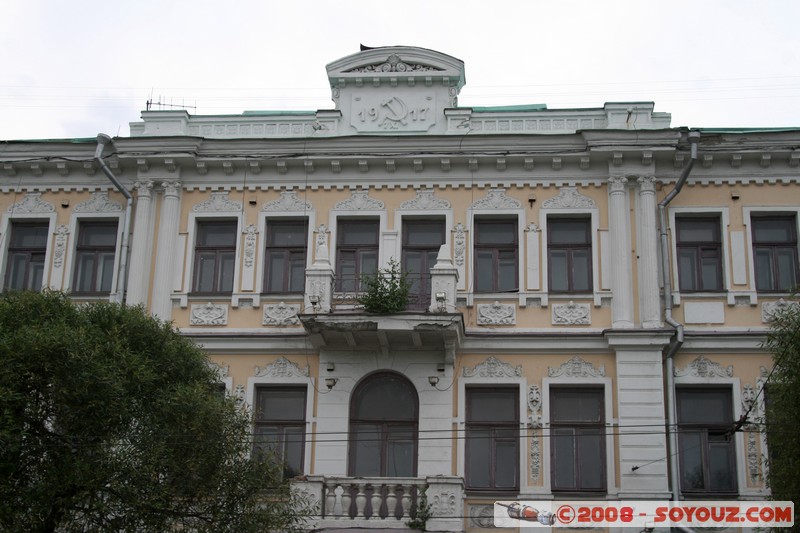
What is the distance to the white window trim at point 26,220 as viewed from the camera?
23492 mm

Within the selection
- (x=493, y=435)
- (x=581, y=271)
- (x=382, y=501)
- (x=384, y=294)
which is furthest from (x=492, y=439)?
(x=581, y=271)

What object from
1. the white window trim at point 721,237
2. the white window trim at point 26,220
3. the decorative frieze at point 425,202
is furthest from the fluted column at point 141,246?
the white window trim at point 721,237

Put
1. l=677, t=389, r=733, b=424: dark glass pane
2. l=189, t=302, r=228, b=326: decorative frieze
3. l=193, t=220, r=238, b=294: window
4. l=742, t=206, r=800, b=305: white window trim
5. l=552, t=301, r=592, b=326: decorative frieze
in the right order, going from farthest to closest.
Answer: l=193, t=220, r=238, b=294: window → l=189, t=302, r=228, b=326: decorative frieze → l=742, t=206, r=800, b=305: white window trim → l=552, t=301, r=592, b=326: decorative frieze → l=677, t=389, r=733, b=424: dark glass pane

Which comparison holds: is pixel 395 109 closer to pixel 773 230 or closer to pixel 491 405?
pixel 491 405

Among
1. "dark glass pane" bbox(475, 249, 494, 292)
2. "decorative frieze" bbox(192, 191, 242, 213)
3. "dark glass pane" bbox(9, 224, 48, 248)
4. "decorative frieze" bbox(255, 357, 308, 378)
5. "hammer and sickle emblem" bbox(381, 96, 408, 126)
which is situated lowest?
"decorative frieze" bbox(255, 357, 308, 378)

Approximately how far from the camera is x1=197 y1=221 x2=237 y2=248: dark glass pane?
2350cm

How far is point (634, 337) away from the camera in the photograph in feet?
70.1

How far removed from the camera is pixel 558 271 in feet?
74.4

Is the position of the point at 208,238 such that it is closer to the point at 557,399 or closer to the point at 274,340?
the point at 274,340

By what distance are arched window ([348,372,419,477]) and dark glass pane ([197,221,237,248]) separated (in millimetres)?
4363

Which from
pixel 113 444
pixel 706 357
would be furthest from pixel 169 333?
pixel 706 357


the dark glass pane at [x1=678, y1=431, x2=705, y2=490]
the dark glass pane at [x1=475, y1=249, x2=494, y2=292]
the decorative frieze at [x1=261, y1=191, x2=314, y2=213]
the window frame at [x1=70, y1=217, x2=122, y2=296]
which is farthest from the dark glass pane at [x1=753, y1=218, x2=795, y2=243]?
the window frame at [x1=70, y1=217, x2=122, y2=296]

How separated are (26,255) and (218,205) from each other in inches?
171

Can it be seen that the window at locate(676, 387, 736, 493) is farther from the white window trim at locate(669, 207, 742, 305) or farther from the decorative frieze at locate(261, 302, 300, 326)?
the decorative frieze at locate(261, 302, 300, 326)
